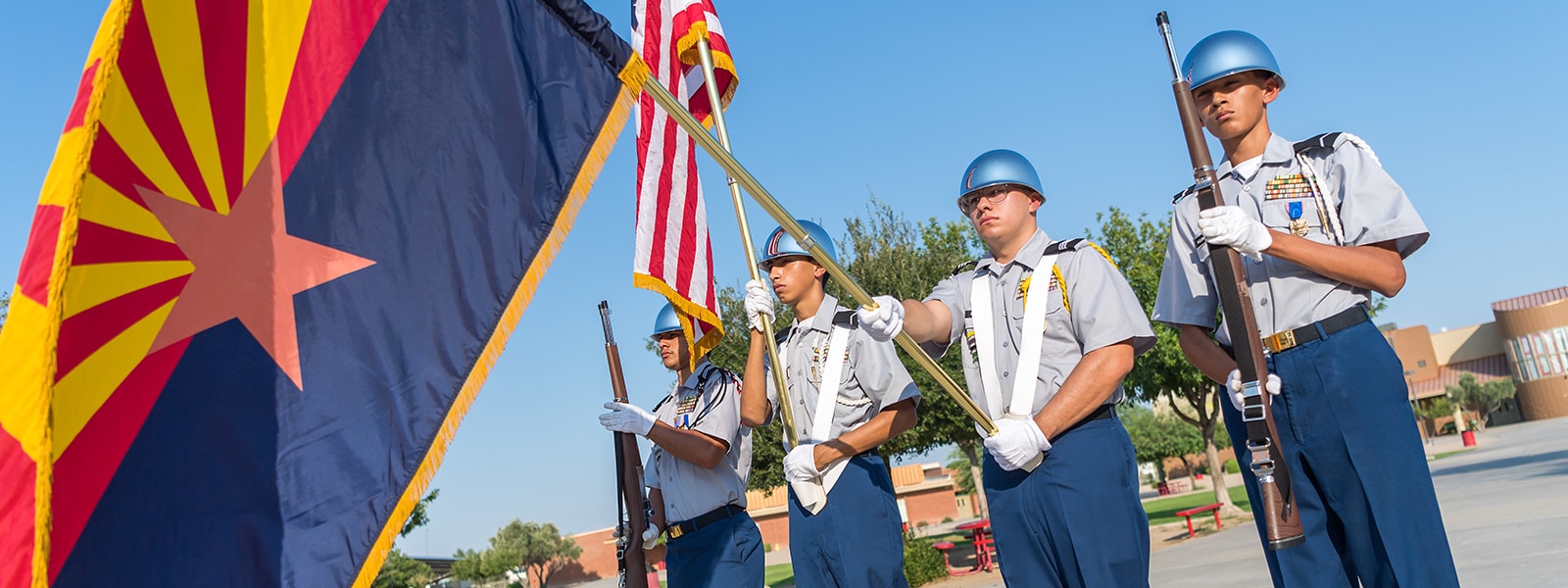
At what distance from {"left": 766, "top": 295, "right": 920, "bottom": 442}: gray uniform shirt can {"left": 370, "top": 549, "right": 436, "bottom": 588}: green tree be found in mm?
27467

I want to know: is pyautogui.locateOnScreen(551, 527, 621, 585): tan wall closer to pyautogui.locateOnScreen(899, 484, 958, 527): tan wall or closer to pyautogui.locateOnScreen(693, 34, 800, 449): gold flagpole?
pyautogui.locateOnScreen(899, 484, 958, 527): tan wall

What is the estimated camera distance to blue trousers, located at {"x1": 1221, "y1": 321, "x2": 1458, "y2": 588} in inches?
126

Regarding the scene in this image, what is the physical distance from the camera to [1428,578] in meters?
3.14

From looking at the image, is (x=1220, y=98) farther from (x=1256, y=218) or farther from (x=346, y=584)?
(x=346, y=584)

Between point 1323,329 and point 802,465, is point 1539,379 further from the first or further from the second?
point 1323,329

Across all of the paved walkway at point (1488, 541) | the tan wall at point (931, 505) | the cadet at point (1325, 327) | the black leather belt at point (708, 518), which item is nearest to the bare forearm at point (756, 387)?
the black leather belt at point (708, 518)

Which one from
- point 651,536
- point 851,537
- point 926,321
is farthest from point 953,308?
point 651,536

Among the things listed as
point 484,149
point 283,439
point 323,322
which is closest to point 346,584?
point 283,439

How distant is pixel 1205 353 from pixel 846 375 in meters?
1.86

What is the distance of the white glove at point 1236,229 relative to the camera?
333cm

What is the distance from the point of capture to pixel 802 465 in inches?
192

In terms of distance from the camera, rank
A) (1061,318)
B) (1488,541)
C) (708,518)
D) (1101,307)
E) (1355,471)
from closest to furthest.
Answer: (1355,471)
(1101,307)
(1061,318)
(708,518)
(1488,541)

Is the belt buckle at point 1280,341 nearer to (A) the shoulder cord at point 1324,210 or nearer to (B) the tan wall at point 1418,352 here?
(A) the shoulder cord at point 1324,210

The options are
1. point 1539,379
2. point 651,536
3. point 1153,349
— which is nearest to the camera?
point 651,536
